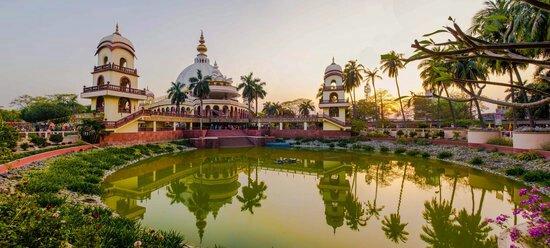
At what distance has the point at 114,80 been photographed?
32094 millimetres

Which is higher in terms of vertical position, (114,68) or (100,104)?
(114,68)

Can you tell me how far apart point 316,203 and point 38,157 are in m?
17.0

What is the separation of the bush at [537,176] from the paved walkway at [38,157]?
26172 mm

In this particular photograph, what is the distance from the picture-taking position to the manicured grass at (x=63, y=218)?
521 cm

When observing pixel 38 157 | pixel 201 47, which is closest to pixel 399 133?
pixel 38 157

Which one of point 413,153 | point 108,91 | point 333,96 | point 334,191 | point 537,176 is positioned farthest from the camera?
point 333,96

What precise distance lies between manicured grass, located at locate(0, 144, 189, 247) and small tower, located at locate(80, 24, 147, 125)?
1384 centimetres

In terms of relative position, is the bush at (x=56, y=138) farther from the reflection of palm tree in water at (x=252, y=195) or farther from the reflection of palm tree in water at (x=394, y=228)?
the reflection of palm tree in water at (x=394, y=228)

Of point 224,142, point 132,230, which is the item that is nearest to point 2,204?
point 132,230

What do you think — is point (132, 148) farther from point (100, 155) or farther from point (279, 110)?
point (279, 110)

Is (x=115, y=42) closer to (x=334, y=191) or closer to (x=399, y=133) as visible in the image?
(x=334, y=191)

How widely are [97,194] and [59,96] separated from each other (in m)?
59.3

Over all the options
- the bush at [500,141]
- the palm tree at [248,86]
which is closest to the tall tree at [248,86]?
the palm tree at [248,86]

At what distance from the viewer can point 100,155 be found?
74.3 ft
